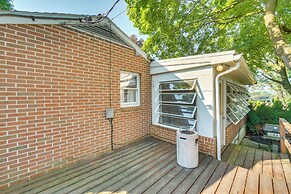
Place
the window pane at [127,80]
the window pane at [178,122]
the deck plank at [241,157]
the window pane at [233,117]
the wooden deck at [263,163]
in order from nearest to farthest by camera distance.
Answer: the wooden deck at [263,163] < the deck plank at [241,157] < the window pane at [178,122] < the window pane at [127,80] < the window pane at [233,117]

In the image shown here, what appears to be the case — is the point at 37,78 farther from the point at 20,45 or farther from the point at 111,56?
the point at 111,56

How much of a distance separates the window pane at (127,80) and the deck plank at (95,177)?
2.32 m

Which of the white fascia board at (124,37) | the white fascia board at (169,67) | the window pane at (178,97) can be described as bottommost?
the window pane at (178,97)

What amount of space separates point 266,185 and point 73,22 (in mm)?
5349

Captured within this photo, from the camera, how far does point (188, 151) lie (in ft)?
12.0

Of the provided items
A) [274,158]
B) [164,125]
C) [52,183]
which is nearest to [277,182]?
[274,158]

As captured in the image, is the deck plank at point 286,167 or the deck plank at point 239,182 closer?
the deck plank at point 239,182

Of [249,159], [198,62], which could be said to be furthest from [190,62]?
[249,159]

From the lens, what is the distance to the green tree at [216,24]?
4211mm

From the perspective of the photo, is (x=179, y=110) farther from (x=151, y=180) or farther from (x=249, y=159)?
(x=151, y=180)

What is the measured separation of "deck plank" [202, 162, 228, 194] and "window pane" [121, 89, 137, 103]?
3.32 metres

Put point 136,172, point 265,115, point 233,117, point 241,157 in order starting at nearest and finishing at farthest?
point 136,172 < point 241,157 < point 233,117 < point 265,115

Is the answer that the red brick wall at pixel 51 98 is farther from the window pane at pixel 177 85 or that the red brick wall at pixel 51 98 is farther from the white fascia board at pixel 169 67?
the window pane at pixel 177 85

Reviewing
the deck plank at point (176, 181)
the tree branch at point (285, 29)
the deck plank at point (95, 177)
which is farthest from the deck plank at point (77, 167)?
the tree branch at point (285, 29)
